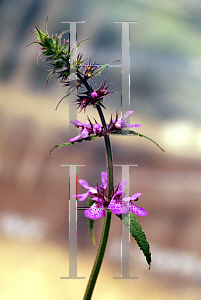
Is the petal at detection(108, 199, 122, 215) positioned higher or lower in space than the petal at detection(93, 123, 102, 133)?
lower

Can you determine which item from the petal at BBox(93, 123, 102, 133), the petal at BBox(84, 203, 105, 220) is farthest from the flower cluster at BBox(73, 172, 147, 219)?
the petal at BBox(93, 123, 102, 133)

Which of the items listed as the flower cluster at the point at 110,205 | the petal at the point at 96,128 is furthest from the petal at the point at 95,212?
the petal at the point at 96,128

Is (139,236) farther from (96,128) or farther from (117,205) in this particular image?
(96,128)

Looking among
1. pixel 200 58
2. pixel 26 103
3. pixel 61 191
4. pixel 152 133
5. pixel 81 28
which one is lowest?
pixel 61 191

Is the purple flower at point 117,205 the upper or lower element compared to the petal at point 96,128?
lower

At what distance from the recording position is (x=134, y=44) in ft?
2.65

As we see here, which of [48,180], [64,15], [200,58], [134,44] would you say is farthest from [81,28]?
[48,180]

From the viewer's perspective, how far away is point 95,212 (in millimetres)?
435

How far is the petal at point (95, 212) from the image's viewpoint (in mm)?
427

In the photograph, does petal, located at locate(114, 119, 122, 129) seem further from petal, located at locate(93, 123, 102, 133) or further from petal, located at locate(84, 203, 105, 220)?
petal, located at locate(84, 203, 105, 220)

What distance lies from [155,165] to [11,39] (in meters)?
0.71

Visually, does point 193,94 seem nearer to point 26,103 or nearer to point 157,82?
point 157,82

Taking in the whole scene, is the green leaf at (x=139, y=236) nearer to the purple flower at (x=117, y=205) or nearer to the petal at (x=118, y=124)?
the purple flower at (x=117, y=205)

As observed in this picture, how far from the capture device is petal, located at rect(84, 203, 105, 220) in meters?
0.43
